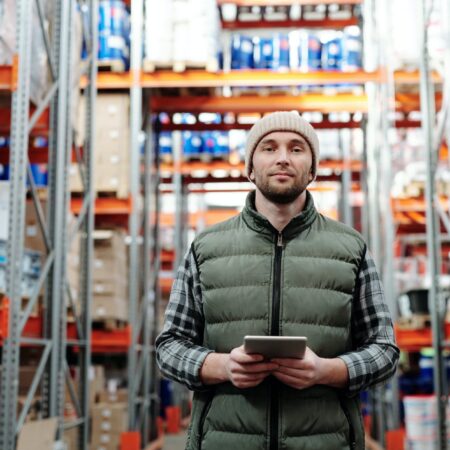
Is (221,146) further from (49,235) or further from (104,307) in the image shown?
(49,235)

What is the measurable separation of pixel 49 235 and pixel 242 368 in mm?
3581

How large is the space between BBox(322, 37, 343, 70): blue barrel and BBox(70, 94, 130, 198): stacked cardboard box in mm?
2902

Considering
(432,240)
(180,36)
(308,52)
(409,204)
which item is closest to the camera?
(432,240)

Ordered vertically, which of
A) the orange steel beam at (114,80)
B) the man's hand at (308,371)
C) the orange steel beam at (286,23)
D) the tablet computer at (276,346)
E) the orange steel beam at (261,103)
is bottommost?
the man's hand at (308,371)

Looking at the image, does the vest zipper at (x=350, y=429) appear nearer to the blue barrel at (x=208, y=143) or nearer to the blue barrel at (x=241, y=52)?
the blue barrel at (x=241, y=52)

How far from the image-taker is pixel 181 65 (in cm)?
841

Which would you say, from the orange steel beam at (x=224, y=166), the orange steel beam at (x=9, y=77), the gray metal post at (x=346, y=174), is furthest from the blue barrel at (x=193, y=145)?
the orange steel beam at (x=9, y=77)

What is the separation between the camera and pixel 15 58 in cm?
463

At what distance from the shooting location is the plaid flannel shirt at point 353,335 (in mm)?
2250

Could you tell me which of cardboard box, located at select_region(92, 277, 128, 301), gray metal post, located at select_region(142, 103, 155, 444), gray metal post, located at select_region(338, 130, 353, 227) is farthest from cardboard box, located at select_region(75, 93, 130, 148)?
gray metal post, located at select_region(338, 130, 353, 227)

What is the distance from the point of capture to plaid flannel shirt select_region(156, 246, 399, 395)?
7.38 ft

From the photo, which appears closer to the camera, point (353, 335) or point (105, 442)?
point (353, 335)

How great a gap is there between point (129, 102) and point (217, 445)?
667 centimetres

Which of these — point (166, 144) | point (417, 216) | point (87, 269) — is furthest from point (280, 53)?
point (87, 269)
